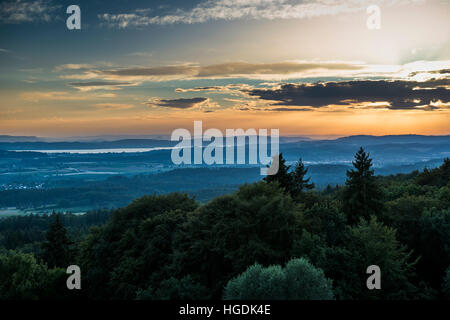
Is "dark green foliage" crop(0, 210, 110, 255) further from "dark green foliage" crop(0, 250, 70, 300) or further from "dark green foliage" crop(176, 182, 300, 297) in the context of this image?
"dark green foliage" crop(176, 182, 300, 297)

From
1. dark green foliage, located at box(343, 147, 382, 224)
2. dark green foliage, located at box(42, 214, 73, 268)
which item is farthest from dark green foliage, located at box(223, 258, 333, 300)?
dark green foliage, located at box(42, 214, 73, 268)

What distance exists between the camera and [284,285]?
22.4m

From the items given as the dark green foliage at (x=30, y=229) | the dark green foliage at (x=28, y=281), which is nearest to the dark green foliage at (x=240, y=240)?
the dark green foliage at (x=28, y=281)

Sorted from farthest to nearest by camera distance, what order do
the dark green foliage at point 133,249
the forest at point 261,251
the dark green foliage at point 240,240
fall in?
the dark green foliage at point 133,249 → the dark green foliage at point 240,240 → the forest at point 261,251

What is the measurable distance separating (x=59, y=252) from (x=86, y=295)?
→ 890 inches

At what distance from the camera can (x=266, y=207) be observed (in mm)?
31609

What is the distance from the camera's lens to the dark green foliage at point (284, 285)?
2212 cm

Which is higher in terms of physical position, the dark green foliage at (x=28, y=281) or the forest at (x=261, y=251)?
the forest at (x=261, y=251)

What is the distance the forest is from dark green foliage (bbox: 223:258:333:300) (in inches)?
2.4

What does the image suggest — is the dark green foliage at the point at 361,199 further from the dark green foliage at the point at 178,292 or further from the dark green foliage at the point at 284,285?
the dark green foliage at the point at 178,292

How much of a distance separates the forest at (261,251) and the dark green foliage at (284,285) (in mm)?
61

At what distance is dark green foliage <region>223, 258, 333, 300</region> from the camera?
22.1 meters
